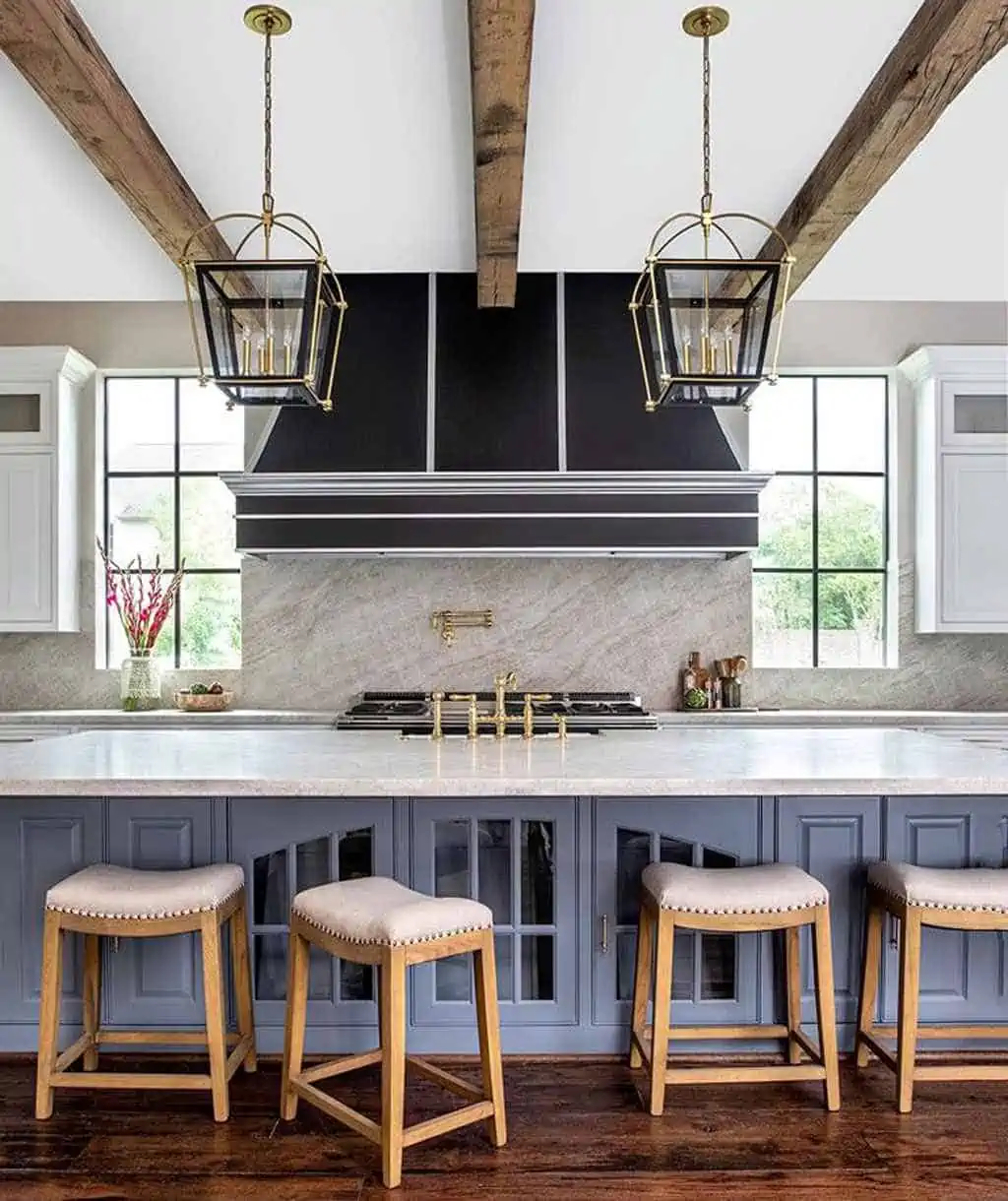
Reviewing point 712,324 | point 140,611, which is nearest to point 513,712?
point 140,611

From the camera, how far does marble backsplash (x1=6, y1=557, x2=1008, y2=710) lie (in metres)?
5.33

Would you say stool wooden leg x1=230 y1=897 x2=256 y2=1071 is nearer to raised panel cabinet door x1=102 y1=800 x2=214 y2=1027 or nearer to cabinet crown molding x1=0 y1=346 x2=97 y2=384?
raised panel cabinet door x1=102 y1=800 x2=214 y2=1027

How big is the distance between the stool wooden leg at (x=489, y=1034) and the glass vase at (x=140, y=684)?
3202mm

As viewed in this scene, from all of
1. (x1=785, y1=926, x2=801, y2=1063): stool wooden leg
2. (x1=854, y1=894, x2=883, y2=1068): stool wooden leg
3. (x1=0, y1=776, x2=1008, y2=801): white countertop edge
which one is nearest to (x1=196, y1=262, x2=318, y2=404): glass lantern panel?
(x1=0, y1=776, x2=1008, y2=801): white countertop edge

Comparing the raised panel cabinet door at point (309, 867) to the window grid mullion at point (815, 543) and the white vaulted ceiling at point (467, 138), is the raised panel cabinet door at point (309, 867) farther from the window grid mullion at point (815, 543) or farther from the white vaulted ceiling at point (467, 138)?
the window grid mullion at point (815, 543)

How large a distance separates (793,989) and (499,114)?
2368 millimetres

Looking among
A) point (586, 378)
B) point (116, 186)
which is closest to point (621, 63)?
point (116, 186)

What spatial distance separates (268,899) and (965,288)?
3529mm

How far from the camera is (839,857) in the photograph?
2910 mm

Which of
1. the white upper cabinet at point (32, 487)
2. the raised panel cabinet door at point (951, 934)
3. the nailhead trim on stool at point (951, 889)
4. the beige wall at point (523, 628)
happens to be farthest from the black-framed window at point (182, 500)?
the nailhead trim on stool at point (951, 889)

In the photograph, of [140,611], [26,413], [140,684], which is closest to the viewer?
[26,413]

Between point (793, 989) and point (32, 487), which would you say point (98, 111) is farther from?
point (793, 989)

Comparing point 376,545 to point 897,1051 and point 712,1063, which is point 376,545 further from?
point 897,1051

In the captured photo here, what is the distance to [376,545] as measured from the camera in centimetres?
440
